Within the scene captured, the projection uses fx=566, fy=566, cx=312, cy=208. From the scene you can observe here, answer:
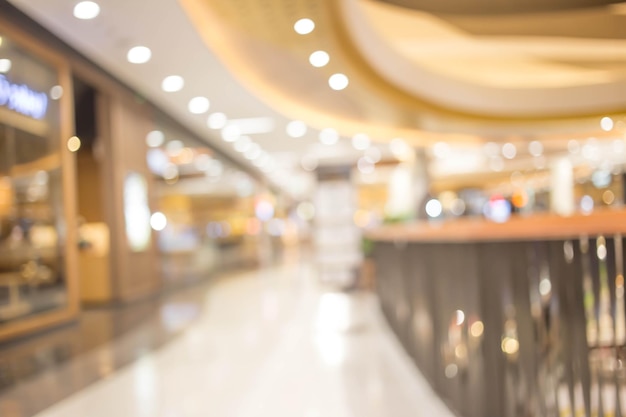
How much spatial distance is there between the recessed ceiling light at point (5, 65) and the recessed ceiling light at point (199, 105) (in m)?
3.81

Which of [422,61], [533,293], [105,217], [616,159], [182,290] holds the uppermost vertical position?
[422,61]

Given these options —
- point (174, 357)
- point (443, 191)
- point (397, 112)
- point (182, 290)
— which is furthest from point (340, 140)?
point (443, 191)

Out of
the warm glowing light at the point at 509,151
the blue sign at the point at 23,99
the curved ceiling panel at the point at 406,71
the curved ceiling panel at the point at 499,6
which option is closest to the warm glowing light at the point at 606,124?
the curved ceiling panel at the point at 406,71

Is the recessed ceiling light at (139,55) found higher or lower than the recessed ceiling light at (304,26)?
higher

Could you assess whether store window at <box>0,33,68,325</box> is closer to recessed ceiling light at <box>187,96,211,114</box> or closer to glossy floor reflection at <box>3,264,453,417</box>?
glossy floor reflection at <box>3,264,453,417</box>

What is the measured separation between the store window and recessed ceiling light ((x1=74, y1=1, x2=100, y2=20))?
78 centimetres

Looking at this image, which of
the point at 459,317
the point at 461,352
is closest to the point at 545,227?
the point at 459,317

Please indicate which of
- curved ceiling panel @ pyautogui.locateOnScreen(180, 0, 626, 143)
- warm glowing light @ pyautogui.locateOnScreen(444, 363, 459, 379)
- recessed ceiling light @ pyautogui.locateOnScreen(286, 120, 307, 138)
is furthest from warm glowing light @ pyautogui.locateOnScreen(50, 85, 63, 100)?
warm glowing light @ pyautogui.locateOnScreen(444, 363, 459, 379)

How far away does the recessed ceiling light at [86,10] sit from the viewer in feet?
18.2

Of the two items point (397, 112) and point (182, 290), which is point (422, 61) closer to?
point (397, 112)

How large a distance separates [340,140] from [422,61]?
3.17 m

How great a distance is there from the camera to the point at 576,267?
2.58 m

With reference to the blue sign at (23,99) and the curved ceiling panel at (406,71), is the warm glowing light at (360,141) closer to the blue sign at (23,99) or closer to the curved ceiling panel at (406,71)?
the curved ceiling panel at (406,71)

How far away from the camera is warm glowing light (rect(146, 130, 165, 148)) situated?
1058 cm
